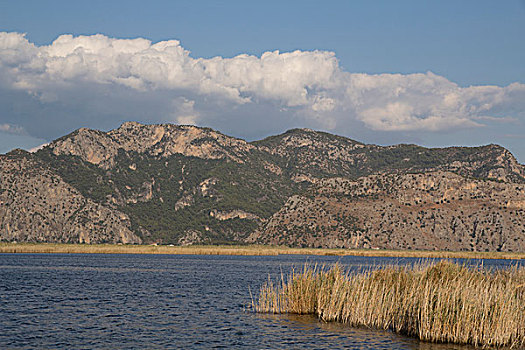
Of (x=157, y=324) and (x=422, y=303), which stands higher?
(x=422, y=303)

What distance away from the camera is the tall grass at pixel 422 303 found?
85.6 ft

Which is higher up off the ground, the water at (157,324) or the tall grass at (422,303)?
the tall grass at (422,303)

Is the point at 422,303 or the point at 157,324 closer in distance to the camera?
the point at 422,303

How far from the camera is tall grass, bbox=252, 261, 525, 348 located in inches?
1027

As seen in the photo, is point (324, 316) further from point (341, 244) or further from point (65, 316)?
point (341, 244)

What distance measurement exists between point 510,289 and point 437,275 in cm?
669

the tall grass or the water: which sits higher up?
the tall grass

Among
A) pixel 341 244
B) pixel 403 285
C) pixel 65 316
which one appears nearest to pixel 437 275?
pixel 403 285

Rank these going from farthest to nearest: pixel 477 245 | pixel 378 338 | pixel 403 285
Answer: pixel 477 245
pixel 403 285
pixel 378 338

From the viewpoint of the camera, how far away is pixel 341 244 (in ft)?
635

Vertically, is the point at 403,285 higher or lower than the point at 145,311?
higher

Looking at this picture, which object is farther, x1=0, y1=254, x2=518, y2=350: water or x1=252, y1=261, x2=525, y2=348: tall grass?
x1=0, y1=254, x2=518, y2=350: water

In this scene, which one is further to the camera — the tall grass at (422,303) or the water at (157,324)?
the water at (157,324)

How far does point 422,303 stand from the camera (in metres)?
27.6
